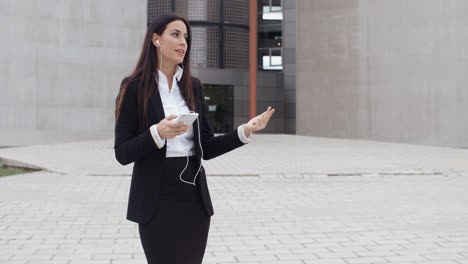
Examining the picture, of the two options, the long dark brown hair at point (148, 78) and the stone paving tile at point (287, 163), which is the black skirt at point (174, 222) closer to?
the long dark brown hair at point (148, 78)

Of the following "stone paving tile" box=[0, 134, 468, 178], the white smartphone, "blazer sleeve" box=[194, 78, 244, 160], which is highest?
the white smartphone

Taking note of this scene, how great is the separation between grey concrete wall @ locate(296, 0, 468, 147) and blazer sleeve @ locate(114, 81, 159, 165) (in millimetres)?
21353

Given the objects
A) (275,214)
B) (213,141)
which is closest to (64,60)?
(275,214)

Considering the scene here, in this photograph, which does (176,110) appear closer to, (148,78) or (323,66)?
(148,78)

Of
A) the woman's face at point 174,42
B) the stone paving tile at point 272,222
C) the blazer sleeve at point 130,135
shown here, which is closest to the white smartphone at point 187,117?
the blazer sleeve at point 130,135

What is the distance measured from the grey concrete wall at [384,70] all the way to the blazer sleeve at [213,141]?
68.8ft

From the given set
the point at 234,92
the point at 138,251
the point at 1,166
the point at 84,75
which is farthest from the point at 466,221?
the point at 234,92

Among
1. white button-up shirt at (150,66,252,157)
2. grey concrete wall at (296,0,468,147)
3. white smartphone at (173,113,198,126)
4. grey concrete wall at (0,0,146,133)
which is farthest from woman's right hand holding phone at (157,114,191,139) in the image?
grey concrete wall at (296,0,468,147)

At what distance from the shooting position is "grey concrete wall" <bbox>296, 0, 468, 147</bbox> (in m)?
22.3

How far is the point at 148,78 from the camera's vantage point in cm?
279

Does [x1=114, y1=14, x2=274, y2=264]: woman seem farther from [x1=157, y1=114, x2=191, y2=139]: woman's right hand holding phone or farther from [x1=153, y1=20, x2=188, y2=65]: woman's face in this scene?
[x1=157, y1=114, x2=191, y2=139]: woman's right hand holding phone

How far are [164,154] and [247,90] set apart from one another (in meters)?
33.3

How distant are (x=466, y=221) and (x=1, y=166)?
470 inches

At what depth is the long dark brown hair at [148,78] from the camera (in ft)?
9.06
